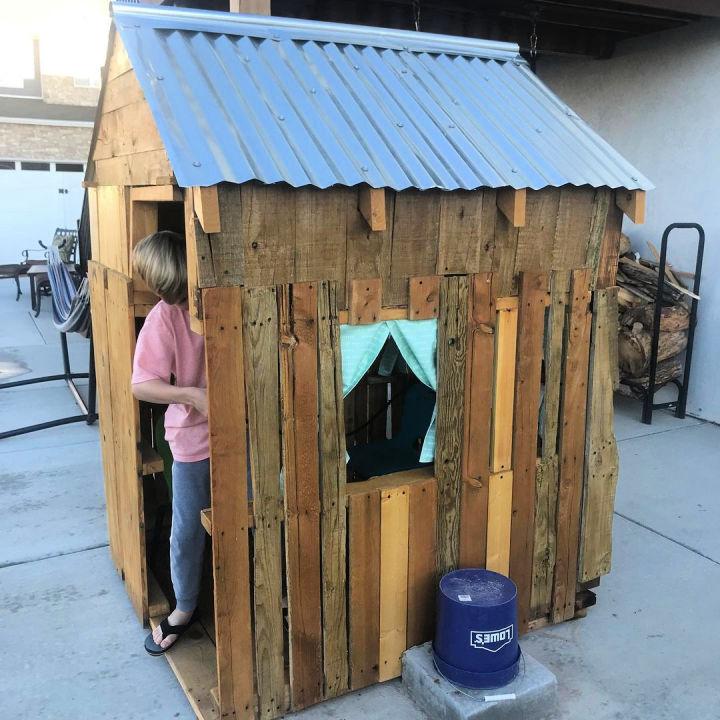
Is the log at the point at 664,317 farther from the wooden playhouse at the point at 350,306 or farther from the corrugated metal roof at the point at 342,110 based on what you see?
the corrugated metal roof at the point at 342,110

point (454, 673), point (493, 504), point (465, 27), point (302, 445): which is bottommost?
point (454, 673)

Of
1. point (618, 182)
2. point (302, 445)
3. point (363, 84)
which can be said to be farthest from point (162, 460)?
point (618, 182)

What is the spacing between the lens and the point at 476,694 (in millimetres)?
2721

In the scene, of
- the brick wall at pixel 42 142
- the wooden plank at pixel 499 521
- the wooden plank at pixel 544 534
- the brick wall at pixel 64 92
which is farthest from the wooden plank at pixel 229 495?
the brick wall at pixel 64 92

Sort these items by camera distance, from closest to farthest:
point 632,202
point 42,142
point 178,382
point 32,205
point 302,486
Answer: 1. point 302,486
2. point 178,382
3. point 632,202
4. point 32,205
5. point 42,142

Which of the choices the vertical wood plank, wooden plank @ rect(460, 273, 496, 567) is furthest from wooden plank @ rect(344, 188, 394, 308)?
the vertical wood plank

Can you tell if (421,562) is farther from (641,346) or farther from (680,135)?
(680,135)

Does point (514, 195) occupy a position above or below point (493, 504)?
above

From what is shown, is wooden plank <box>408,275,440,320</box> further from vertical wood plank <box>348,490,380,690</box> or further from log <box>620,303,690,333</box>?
log <box>620,303,690,333</box>

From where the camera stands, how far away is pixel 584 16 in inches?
247

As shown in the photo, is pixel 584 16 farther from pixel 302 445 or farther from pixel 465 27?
pixel 302 445

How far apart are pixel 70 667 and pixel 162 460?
94cm

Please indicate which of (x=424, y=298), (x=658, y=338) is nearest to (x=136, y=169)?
(x=424, y=298)

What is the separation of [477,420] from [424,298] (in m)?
0.57
